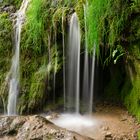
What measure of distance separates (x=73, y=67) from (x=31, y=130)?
81.2 inches

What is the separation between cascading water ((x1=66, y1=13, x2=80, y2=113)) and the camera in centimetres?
579

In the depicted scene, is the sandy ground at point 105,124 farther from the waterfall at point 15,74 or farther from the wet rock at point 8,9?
the wet rock at point 8,9

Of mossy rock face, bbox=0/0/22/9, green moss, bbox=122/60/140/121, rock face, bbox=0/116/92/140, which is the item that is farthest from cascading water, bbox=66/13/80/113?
mossy rock face, bbox=0/0/22/9

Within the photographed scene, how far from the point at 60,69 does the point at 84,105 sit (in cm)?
78

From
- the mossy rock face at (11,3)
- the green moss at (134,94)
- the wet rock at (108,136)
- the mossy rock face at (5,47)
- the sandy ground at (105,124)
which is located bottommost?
the wet rock at (108,136)

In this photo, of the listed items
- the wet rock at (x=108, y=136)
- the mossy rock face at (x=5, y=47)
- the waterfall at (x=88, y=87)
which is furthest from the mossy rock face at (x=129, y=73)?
the mossy rock face at (x=5, y=47)

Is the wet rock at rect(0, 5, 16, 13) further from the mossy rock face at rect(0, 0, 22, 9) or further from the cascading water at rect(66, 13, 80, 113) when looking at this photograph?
the cascading water at rect(66, 13, 80, 113)

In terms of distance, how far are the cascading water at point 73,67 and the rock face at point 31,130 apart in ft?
5.80

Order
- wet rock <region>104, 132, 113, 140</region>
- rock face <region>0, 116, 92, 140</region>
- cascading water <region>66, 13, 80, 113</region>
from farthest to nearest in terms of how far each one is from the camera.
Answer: cascading water <region>66, 13, 80, 113</region>
wet rock <region>104, 132, 113, 140</region>
rock face <region>0, 116, 92, 140</region>

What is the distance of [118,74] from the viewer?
6305 millimetres

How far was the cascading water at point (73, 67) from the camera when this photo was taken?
579 centimetres

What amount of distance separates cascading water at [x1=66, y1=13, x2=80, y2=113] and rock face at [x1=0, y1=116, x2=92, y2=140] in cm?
177

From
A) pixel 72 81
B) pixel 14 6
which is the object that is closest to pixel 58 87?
pixel 72 81

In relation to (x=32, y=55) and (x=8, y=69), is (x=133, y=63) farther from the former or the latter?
(x=8, y=69)
